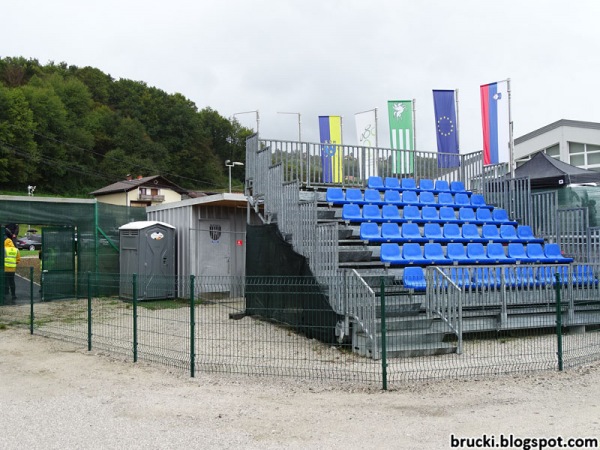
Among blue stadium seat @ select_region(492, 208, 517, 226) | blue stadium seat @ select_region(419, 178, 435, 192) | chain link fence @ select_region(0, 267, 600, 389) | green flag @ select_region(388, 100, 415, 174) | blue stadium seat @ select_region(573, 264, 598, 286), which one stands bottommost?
chain link fence @ select_region(0, 267, 600, 389)

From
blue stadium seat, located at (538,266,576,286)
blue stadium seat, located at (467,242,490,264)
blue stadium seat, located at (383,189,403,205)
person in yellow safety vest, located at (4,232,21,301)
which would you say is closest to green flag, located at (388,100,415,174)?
blue stadium seat, located at (383,189,403,205)

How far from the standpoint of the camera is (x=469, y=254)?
12.0 metres

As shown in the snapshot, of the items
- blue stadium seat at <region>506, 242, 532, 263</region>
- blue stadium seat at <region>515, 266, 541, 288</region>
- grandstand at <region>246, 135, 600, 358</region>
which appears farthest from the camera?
blue stadium seat at <region>506, 242, 532, 263</region>

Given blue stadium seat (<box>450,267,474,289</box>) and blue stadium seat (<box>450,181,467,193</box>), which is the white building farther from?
blue stadium seat (<box>450,267,474,289</box>)

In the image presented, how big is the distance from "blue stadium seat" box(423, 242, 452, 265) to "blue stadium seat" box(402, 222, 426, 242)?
45 centimetres

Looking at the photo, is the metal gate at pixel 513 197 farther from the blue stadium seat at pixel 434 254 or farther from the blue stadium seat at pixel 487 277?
the blue stadium seat at pixel 487 277

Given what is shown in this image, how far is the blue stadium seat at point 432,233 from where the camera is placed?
1241 centimetres

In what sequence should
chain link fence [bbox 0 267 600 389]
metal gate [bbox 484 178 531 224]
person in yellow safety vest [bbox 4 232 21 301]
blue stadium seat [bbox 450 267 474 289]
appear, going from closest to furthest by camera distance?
chain link fence [bbox 0 267 600 389], blue stadium seat [bbox 450 267 474 289], person in yellow safety vest [bbox 4 232 21 301], metal gate [bbox 484 178 531 224]

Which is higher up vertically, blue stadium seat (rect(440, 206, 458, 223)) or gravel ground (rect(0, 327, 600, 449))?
blue stadium seat (rect(440, 206, 458, 223))

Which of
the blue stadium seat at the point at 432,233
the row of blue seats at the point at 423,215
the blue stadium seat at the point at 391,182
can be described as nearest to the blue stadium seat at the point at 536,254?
the row of blue seats at the point at 423,215

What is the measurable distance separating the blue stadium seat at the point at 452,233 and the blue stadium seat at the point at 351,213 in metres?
2.02

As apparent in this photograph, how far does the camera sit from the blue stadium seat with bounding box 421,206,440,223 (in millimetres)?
13477

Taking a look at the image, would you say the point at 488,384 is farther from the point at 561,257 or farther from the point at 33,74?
the point at 33,74

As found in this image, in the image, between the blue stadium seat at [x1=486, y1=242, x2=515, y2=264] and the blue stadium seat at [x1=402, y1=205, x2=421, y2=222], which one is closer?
the blue stadium seat at [x1=486, y1=242, x2=515, y2=264]
